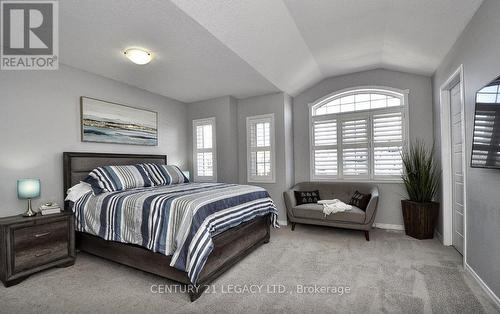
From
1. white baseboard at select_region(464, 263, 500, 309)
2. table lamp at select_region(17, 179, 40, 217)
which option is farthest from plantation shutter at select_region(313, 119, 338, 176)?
table lamp at select_region(17, 179, 40, 217)

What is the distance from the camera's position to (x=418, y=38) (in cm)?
301

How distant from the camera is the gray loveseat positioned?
3.56 meters

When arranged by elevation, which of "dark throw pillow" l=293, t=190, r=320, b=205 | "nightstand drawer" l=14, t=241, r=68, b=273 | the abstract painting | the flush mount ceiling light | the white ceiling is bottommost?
"nightstand drawer" l=14, t=241, r=68, b=273

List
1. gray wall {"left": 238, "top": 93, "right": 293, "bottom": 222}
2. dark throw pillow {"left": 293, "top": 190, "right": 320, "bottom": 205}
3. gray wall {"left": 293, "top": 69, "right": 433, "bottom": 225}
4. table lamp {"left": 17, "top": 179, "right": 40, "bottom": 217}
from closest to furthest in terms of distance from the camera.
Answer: table lamp {"left": 17, "top": 179, "right": 40, "bottom": 217} < gray wall {"left": 293, "top": 69, "right": 433, "bottom": 225} < dark throw pillow {"left": 293, "top": 190, "right": 320, "bottom": 205} < gray wall {"left": 238, "top": 93, "right": 293, "bottom": 222}

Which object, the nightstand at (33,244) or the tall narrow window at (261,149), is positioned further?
the tall narrow window at (261,149)

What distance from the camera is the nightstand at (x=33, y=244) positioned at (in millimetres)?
2371

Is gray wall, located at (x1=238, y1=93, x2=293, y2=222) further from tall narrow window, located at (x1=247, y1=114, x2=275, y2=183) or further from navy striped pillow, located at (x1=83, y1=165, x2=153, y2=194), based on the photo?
navy striped pillow, located at (x1=83, y1=165, x2=153, y2=194)

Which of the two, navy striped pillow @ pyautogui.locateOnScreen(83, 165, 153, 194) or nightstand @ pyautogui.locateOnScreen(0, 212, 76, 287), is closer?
nightstand @ pyautogui.locateOnScreen(0, 212, 76, 287)

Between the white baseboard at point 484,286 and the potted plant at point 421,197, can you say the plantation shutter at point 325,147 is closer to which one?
the potted plant at point 421,197

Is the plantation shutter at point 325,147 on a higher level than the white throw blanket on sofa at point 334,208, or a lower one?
higher

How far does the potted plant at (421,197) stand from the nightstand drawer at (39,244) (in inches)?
185

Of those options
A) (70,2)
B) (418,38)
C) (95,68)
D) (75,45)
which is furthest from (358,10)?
(95,68)

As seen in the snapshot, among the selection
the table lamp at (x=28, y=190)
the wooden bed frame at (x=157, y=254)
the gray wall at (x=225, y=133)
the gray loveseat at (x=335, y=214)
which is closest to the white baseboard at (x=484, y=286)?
the gray loveseat at (x=335, y=214)

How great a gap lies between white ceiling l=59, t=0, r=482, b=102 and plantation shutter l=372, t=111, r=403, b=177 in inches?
34.1
